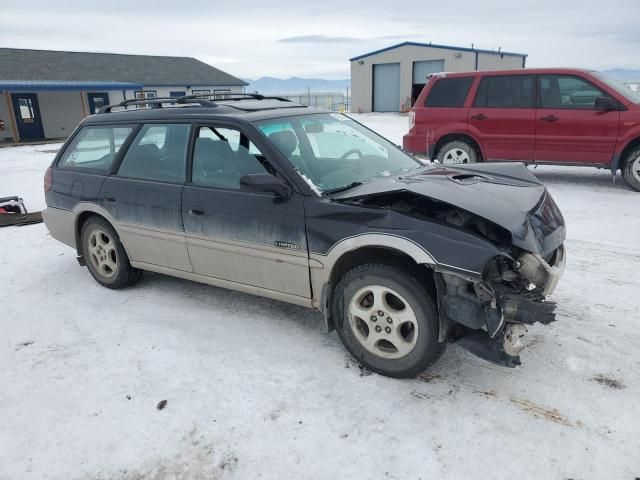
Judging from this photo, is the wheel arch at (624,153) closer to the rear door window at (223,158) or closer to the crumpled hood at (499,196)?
the crumpled hood at (499,196)

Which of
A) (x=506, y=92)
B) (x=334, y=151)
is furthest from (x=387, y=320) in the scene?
(x=506, y=92)

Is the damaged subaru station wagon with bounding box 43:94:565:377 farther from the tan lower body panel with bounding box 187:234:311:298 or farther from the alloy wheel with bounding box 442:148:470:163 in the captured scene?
the alloy wheel with bounding box 442:148:470:163

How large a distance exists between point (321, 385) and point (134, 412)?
114 centimetres

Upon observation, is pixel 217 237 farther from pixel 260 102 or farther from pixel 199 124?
pixel 260 102

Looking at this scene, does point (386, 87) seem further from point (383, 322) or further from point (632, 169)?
point (383, 322)

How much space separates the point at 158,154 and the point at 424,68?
3140 centimetres

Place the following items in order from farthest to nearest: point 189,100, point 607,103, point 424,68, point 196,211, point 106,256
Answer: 1. point 424,68
2. point 607,103
3. point 106,256
4. point 189,100
5. point 196,211

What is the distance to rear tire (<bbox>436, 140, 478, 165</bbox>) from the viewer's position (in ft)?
29.6

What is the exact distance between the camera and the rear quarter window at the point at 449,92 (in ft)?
29.6

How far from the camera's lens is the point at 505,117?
8.62m

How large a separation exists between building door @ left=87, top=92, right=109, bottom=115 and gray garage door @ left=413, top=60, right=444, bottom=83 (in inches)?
751

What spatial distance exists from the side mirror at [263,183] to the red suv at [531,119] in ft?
21.2

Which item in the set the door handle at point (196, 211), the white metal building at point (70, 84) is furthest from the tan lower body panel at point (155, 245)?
the white metal building at point (70, 84)

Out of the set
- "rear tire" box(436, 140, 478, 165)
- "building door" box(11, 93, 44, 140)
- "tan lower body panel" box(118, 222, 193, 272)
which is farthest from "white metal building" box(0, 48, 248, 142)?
"tan lower body panel" box(118, 222, 193, 272)
